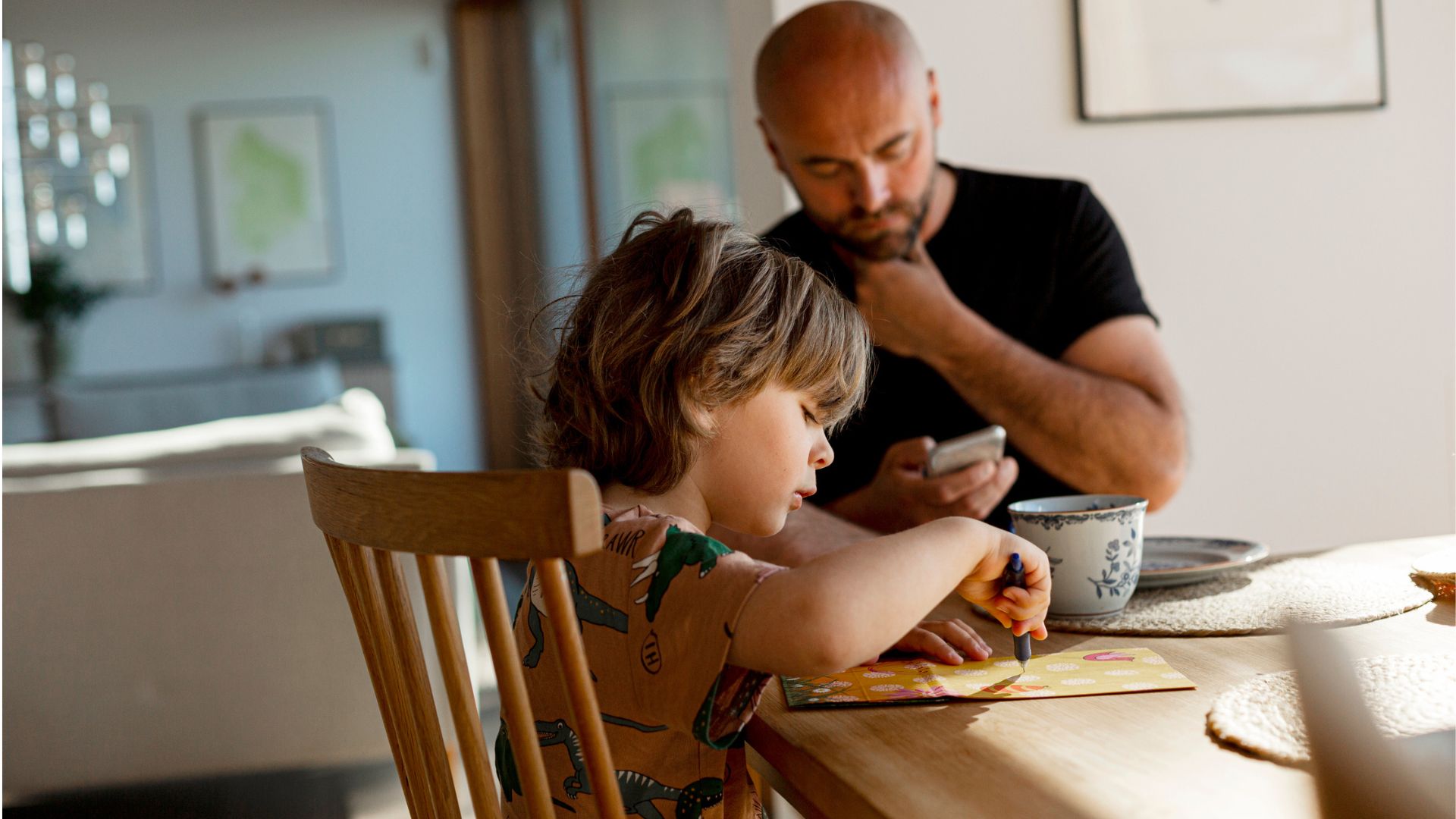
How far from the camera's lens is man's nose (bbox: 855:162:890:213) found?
62.2 inches

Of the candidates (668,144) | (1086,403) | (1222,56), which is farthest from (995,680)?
(668,144)

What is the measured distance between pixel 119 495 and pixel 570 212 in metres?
3.73

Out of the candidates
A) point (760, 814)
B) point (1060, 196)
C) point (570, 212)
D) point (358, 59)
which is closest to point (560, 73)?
point (570, 212)

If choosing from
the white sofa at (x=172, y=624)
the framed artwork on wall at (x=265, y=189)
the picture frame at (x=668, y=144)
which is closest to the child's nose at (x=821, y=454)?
the white sofa at (x=172, y=624)

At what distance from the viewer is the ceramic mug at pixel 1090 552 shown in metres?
0.95

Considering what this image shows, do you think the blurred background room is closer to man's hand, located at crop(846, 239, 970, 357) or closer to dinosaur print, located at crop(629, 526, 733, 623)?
man's hand, located at crop(846, 239, 970, 357)

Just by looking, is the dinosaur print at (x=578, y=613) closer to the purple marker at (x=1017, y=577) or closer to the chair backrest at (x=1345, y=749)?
the purple marker at (x=1017, y=577)

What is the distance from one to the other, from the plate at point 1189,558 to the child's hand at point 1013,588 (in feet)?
0.88

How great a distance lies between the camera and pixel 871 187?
5.22 feet

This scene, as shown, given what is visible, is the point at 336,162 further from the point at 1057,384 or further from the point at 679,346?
the point at 679,346

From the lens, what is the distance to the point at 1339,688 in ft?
1.09

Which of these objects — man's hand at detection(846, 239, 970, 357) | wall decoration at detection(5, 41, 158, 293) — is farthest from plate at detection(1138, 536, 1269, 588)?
wall decoration at detection(5, 41, 158, 293)

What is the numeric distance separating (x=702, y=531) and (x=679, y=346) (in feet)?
0.55

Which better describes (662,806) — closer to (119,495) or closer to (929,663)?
(929,663)
